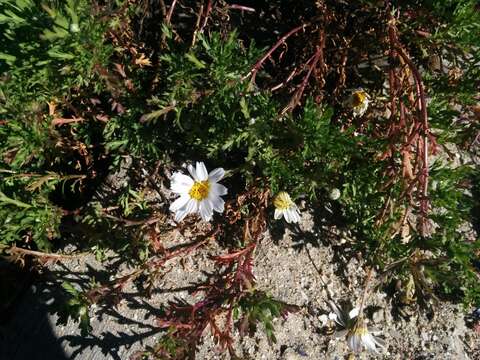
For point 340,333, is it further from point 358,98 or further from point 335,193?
point 358,98

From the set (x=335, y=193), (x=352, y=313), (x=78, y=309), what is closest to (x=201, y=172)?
(x=335, y=193)

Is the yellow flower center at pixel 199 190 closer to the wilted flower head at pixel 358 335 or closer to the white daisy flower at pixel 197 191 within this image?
the white daisy flower at pixel 197 191

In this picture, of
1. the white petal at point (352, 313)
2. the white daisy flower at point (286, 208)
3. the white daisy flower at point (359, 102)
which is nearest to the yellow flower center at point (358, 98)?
the white daisy flower at point (359, 102)

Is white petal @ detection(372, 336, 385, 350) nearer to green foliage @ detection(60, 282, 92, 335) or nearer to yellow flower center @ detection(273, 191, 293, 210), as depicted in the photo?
yellow flower center @ detection(273, 191, 293, 210)

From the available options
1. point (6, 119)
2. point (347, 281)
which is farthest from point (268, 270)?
point (6, 119)

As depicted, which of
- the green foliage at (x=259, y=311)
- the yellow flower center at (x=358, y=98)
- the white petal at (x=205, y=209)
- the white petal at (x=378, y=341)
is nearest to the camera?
the green foliage at (x=259, y=311)

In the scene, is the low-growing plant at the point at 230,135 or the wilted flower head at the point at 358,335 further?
the wilted flower head at the point at 358,335

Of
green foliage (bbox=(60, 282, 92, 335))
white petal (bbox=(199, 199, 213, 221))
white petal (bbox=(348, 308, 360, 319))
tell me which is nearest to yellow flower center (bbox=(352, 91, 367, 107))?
white petal (bbox=(199, 199, 213, 221))

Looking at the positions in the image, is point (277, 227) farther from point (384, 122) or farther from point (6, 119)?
point (6, 119)
